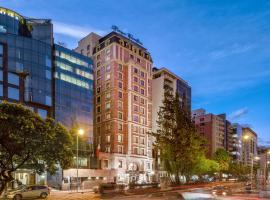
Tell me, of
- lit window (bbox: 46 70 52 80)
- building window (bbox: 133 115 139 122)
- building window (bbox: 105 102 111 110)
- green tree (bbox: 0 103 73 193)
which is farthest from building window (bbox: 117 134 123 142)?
green tree (bbox: 0 103 73 193)

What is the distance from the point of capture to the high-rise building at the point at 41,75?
73700mm

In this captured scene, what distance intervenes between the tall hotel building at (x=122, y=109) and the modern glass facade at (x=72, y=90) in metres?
10.2

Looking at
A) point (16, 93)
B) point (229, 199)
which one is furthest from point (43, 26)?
point (229, 199)

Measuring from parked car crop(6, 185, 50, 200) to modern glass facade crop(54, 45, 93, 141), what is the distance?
124ft

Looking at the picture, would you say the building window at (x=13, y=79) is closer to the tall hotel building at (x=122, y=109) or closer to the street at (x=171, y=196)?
the tall hotel building at (x=122, y=109)

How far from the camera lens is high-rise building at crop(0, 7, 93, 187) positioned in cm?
7370

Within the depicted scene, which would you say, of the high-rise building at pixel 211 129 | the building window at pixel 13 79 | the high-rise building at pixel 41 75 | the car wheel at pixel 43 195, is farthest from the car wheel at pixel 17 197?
the high-rise building at pixel 211 129

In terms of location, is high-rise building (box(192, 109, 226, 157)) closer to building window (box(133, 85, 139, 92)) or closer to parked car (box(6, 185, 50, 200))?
building window (box(133, 85, 139, 92))

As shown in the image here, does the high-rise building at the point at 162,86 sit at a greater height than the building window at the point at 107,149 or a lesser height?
greater

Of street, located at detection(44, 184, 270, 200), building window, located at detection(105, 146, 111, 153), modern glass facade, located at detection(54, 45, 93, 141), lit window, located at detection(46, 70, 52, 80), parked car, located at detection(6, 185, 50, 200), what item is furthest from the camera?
building window, located at detection(105, 146, 111, 153)

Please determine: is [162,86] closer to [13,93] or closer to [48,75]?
[48,75]

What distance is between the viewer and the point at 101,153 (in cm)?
9294

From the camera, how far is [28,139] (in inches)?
1186

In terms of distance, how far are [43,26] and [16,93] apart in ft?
73.9
